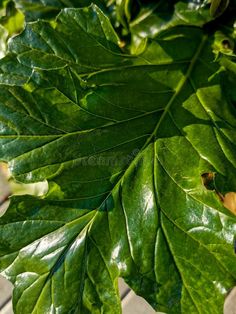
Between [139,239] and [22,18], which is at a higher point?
[22,18]

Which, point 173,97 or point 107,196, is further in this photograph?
point 173,97

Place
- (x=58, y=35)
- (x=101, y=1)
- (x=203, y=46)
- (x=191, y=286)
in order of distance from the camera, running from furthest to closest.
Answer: (x=101, y=1)
(x=203, y=46)
(x=58, y=35)
(x=191, y=286)

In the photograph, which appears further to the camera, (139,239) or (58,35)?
(58,35)

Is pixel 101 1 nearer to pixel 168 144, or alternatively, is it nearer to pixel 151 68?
pixel 151 68

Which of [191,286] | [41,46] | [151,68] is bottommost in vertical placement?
[191,286]

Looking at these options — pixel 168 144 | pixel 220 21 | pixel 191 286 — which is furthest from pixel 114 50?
pixel 191 286

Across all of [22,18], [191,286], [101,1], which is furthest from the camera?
[22,18]

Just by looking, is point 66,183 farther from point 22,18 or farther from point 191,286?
point 22,18
